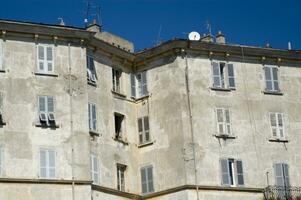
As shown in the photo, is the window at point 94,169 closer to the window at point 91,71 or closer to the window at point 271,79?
the window at point 91,71

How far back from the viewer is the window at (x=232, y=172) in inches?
2375

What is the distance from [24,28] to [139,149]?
12289 mm

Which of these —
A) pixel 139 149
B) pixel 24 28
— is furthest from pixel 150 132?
pixel 24 28

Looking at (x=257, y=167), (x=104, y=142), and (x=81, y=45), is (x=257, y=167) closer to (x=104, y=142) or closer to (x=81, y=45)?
(x=104, y=142)

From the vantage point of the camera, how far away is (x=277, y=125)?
208ft

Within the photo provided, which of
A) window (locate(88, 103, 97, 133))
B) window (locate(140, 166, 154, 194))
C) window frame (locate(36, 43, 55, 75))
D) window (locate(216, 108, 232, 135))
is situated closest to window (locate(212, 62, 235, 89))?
window (locate(216, 108, 232, 135))

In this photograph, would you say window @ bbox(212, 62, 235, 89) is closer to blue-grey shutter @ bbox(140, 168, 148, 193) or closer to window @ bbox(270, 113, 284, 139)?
window @ bbox(270, 113, 284, 139)

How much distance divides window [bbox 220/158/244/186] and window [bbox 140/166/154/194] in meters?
4.99

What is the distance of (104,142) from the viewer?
59.5 meters

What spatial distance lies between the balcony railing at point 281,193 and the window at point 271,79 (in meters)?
7.66

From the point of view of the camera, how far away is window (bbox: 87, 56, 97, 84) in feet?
196

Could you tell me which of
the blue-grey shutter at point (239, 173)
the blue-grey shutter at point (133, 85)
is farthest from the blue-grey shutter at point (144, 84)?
the blue-grey shutter at point (239, 173)

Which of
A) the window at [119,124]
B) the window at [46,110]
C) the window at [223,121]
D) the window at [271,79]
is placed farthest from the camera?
the window at [271,79]

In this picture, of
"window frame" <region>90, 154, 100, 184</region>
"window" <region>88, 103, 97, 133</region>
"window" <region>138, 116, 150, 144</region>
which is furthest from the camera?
"window" <region>138, 116, 150, 144</region>
